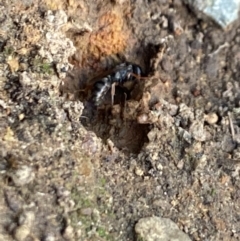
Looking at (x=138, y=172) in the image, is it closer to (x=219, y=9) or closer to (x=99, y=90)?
(x=99, y=90)

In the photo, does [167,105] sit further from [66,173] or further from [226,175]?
[66,173]

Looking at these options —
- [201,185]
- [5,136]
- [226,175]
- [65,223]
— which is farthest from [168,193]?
[5,136]

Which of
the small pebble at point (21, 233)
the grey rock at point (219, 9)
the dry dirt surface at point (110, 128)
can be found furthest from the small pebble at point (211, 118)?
the small pebble at point (21, 233)

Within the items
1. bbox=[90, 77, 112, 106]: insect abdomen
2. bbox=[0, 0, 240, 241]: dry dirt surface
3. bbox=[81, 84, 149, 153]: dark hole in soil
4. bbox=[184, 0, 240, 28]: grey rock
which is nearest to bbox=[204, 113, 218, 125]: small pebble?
bbox=[0, 0, 240, 241]: dry dirt surface

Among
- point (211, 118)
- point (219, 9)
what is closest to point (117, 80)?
point (211, 118)

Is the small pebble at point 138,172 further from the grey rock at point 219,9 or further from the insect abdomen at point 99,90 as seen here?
the grey rock at point 219,9
